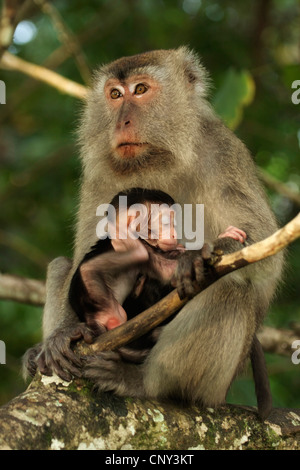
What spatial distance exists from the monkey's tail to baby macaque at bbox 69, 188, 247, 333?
823 mm

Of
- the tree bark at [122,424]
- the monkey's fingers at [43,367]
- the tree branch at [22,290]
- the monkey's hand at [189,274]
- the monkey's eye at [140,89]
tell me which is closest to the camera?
the tree bark at [122,424]

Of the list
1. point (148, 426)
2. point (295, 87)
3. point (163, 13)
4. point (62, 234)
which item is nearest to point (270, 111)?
point (295, 87)

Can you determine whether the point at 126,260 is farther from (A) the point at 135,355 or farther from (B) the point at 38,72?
(B) the point at 38,72

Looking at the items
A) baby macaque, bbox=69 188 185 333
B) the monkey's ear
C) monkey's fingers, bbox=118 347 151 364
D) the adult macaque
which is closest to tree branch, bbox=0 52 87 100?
the adult macaque

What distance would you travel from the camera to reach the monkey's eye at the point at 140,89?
4902mm

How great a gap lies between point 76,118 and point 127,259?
3.39m

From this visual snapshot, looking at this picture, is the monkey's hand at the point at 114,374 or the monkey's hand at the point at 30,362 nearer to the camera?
the monkey's hand at the point at 114,374

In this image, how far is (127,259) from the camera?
13.8 ft

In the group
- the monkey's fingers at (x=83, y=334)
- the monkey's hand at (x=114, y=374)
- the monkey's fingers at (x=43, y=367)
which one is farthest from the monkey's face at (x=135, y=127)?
the monkey's fingers at (x=43, y=367)

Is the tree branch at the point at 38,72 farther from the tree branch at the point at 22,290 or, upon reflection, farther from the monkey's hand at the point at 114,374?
the monkey's hand at the point at 114,374

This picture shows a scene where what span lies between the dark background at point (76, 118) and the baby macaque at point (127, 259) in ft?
7.64

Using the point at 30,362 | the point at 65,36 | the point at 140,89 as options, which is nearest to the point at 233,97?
the point at 140,89

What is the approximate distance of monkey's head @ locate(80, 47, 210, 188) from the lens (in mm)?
4652

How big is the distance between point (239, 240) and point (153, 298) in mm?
725
